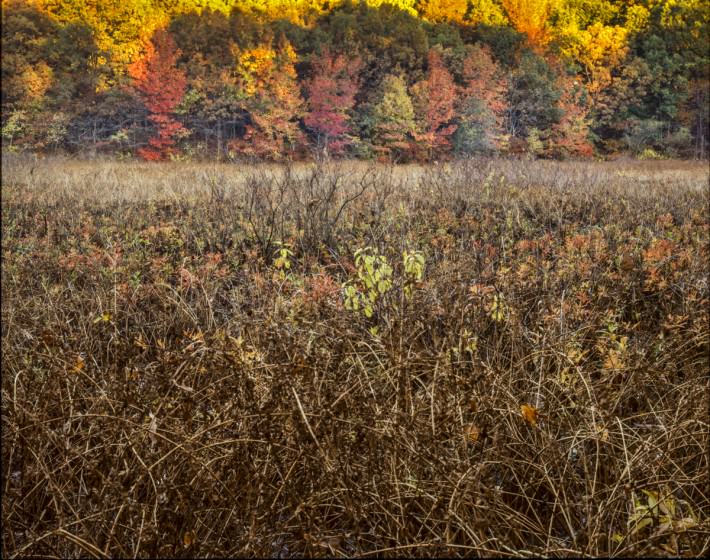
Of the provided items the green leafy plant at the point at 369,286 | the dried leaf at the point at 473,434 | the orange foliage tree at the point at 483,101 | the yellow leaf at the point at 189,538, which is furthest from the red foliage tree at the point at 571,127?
the yellow leaf at the point at 189,538

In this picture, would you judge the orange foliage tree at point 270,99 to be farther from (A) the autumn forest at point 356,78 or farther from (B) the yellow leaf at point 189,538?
(B) the yellow leaf at point 189,538

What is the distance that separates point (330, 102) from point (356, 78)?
2.02 m

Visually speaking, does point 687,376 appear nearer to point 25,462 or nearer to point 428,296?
point 428,296

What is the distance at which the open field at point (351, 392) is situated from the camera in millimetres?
2119

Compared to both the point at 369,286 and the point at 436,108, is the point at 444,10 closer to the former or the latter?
the point at 436,108

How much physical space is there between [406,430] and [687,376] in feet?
6.62

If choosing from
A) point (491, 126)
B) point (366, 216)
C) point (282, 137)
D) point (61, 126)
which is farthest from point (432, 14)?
point (366, 216)

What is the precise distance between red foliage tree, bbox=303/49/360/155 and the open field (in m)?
16.5

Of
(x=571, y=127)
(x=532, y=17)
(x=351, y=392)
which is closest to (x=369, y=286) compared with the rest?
(x=351, y=392)

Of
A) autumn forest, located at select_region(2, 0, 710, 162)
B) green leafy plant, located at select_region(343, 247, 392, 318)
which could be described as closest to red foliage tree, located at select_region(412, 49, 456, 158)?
autumn forest, located at select_region(2, 0, 710, 162)

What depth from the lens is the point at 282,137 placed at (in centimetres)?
2211

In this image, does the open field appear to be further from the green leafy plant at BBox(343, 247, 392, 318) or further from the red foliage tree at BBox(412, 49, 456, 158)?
the red foliage tree at BBox(412, 49, 456, 158)

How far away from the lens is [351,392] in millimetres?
2658

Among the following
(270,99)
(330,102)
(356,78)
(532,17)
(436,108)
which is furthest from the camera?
(532,17)
